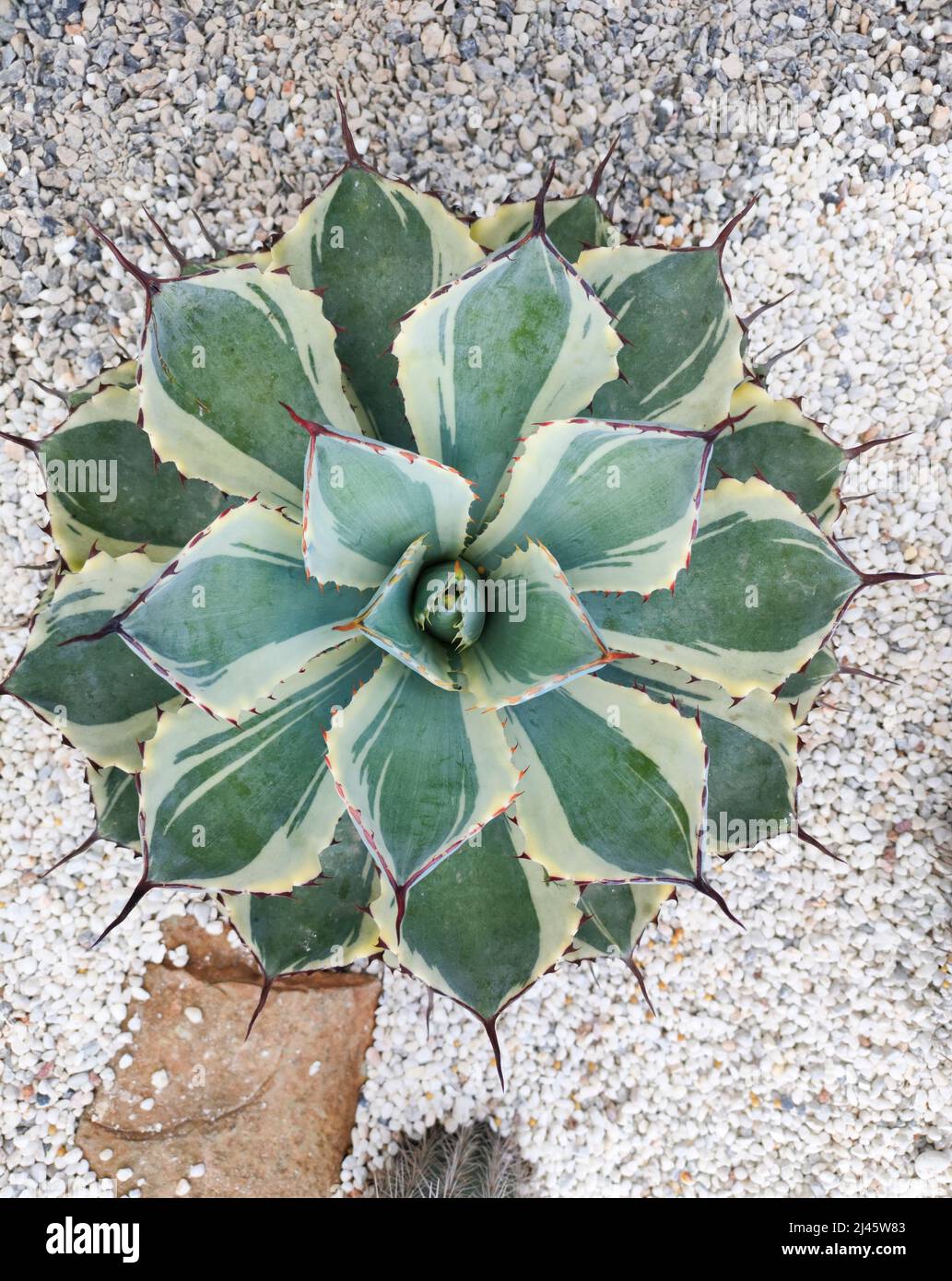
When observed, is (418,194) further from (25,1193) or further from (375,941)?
(25,1193)

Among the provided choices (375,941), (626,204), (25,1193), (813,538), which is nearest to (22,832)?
(25,1193)

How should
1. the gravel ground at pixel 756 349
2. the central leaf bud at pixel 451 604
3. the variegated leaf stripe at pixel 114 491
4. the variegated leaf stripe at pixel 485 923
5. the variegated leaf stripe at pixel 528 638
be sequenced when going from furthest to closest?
1. the gravel ground at pixel 756 349
2. the variegated leaf stripe at pixel 114 491
3. the variegated leaf stripe at pixel 485 923
4. the central leaf bud at pixel 451 604
5. the variegated leaf stripe at pixel 528 638

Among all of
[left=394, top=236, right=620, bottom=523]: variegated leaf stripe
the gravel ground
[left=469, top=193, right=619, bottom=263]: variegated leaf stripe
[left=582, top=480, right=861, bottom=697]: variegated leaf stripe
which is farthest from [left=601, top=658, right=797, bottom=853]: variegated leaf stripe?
the gravel ground

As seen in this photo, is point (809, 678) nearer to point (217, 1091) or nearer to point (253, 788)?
point (253, 788)

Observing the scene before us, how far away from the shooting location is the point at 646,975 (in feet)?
6.80

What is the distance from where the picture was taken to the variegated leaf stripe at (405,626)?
3.08ft

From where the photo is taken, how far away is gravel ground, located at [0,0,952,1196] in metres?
1.93

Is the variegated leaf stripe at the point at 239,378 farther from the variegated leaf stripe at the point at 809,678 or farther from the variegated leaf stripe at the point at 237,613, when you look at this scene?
the variegated leaf stripe at the point at 809,678

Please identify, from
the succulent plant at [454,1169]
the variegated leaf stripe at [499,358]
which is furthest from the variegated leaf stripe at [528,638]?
the succulent plant at [454,1169]

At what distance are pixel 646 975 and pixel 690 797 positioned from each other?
1221mm

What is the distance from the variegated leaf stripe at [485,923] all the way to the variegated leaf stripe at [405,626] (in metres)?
0.29

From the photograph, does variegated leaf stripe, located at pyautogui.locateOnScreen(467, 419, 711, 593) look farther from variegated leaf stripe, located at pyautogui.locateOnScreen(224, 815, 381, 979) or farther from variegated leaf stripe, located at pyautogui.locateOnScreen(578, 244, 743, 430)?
variegated leaf stripe, located at pyautogui.locateOnScreen(224, 815, 381, 979)

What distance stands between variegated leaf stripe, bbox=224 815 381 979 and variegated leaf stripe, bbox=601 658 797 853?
18.4 inches

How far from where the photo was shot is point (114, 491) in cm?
131
